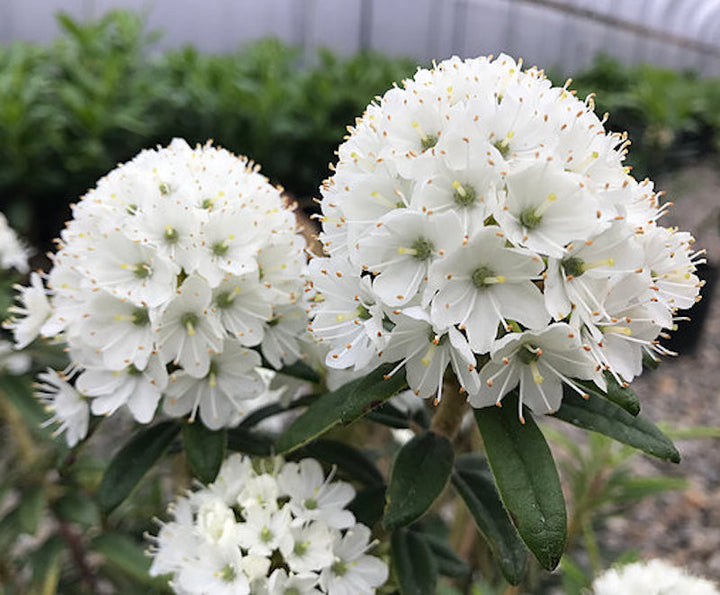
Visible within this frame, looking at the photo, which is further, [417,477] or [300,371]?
[300,371]

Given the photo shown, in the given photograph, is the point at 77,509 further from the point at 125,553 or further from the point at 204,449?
the point at 204,449

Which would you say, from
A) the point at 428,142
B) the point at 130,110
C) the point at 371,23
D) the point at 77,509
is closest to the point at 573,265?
the point at 428,142

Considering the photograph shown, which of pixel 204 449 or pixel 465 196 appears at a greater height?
pixel 465 196

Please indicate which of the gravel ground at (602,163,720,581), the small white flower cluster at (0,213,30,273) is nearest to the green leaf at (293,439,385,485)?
the small white flower cluster at (0,213,30,273)

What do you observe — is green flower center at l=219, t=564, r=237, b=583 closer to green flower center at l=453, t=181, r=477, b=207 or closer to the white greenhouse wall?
green flower center at l=453, t=181, r=477, b=207

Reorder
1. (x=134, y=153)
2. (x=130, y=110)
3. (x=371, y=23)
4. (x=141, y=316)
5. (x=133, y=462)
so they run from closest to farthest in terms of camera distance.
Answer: (x=141, y=316), (x=133, y=462), (x=130, y=110), (x=134, y=153), (x=371, y=23)

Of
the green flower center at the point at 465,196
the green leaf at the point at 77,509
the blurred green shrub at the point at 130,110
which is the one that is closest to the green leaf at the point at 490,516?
the green flower center at the point at 465,196

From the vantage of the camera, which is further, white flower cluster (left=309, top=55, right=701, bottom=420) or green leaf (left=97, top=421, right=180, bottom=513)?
green leaf (left=97, top=421, right=180, bottom=513)
